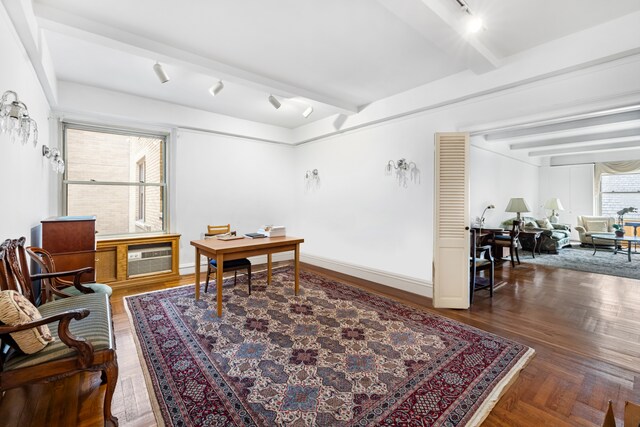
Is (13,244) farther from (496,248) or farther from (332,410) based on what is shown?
(496,248)

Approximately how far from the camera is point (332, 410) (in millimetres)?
1773

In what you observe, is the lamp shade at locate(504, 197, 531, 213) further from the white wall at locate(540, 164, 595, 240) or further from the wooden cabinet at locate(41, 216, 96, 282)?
the wooden cabinet at locate(41, 216, 96, 282)

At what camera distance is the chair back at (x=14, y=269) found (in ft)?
5.88

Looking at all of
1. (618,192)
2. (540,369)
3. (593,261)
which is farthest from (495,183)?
(540,369)

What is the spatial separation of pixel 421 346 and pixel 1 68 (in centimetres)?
364

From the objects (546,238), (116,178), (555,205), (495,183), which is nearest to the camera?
(116,178)

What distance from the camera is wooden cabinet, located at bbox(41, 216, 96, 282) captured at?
9.90ft

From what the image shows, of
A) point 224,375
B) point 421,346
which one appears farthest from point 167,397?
point 421,346

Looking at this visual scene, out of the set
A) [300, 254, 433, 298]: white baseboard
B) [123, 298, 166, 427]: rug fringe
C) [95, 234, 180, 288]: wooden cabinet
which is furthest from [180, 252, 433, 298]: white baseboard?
[123, 298, 166, 427]: rug fringe

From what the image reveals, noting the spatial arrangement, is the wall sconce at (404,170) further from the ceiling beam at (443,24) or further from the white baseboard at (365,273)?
the ceiling beam at (443,24)

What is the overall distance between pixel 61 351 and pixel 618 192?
1207 cm

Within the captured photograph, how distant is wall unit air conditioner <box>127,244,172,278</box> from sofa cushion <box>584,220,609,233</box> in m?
10.6

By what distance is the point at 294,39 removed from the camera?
278cm

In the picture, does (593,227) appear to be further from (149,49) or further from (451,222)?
(149,49)
